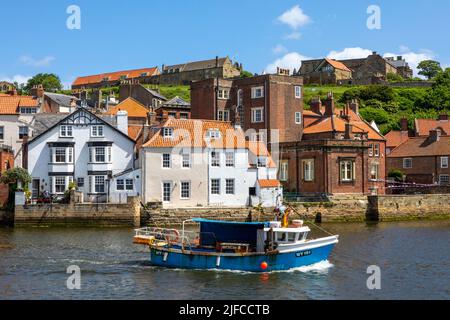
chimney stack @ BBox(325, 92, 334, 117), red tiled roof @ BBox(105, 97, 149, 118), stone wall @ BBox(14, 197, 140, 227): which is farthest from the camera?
red tiled roof @ BBox(105, 97, 149, 118)

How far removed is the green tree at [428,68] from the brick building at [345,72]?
52.2 feet

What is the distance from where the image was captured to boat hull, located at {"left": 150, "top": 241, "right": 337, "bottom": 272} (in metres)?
35.8

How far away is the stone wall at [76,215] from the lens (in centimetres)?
5659

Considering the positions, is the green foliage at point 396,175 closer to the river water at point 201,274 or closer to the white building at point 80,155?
the river water at point 201,274

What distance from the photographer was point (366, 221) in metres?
63.6

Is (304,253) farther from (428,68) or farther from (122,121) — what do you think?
(428,68)

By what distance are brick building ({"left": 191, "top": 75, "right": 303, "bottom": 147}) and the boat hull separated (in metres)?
34.5

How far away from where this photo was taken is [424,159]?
84.9 m

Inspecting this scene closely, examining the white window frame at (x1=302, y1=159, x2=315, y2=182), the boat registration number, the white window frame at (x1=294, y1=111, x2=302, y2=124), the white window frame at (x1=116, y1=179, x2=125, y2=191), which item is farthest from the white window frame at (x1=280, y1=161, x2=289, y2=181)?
the boat registration number

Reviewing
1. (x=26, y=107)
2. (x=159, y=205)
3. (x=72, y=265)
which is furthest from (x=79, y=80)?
(x=72, y=265)

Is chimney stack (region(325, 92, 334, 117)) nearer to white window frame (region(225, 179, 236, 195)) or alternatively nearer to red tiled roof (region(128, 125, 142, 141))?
white window frame (region(225, 179, 236, 195))

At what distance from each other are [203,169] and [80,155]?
40.6 ft
